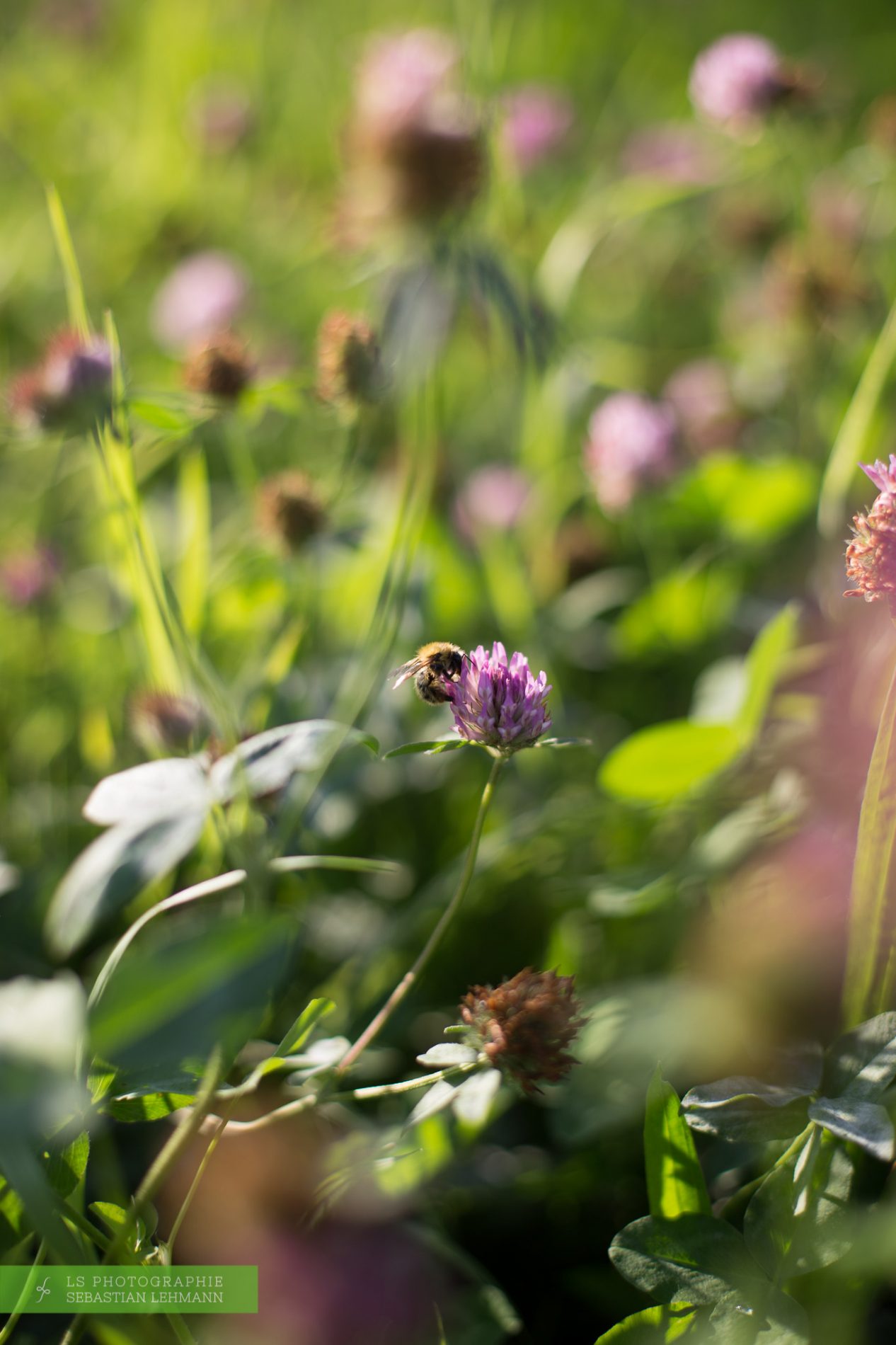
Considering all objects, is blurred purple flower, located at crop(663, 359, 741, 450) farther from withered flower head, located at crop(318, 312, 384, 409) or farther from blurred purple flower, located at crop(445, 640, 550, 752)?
blurred purple flower, located at crop(445, 640, 550, 752)

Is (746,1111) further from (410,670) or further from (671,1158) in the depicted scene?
(410,670)

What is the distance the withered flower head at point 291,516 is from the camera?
703mm

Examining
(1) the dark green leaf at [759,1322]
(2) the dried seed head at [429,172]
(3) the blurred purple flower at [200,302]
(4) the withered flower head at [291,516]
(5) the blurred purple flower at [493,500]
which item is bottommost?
(1) the dark green leaf at [759,1322]

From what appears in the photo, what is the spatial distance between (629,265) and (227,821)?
127 centimetres

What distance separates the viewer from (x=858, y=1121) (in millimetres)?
403

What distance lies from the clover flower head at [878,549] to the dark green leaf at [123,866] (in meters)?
0.29

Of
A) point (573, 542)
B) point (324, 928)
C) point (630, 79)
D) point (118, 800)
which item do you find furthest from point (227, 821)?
point (630, 79)

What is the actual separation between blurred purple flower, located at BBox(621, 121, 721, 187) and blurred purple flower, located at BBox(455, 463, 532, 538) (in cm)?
47

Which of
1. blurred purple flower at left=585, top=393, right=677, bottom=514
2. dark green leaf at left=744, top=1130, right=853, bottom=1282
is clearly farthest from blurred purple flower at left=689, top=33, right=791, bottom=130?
dark green leaf at left=744, top=1130, right=853, bottom=1282

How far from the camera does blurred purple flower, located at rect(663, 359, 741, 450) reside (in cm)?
109

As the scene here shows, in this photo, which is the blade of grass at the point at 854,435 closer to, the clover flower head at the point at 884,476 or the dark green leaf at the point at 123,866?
the clover flower head at the point at 884,476

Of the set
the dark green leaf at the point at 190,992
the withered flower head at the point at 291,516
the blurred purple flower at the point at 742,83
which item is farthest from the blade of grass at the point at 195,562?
the blurred purple flower at the point at 742,83

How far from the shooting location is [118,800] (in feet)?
1.55

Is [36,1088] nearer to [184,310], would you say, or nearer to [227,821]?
[227,821]
